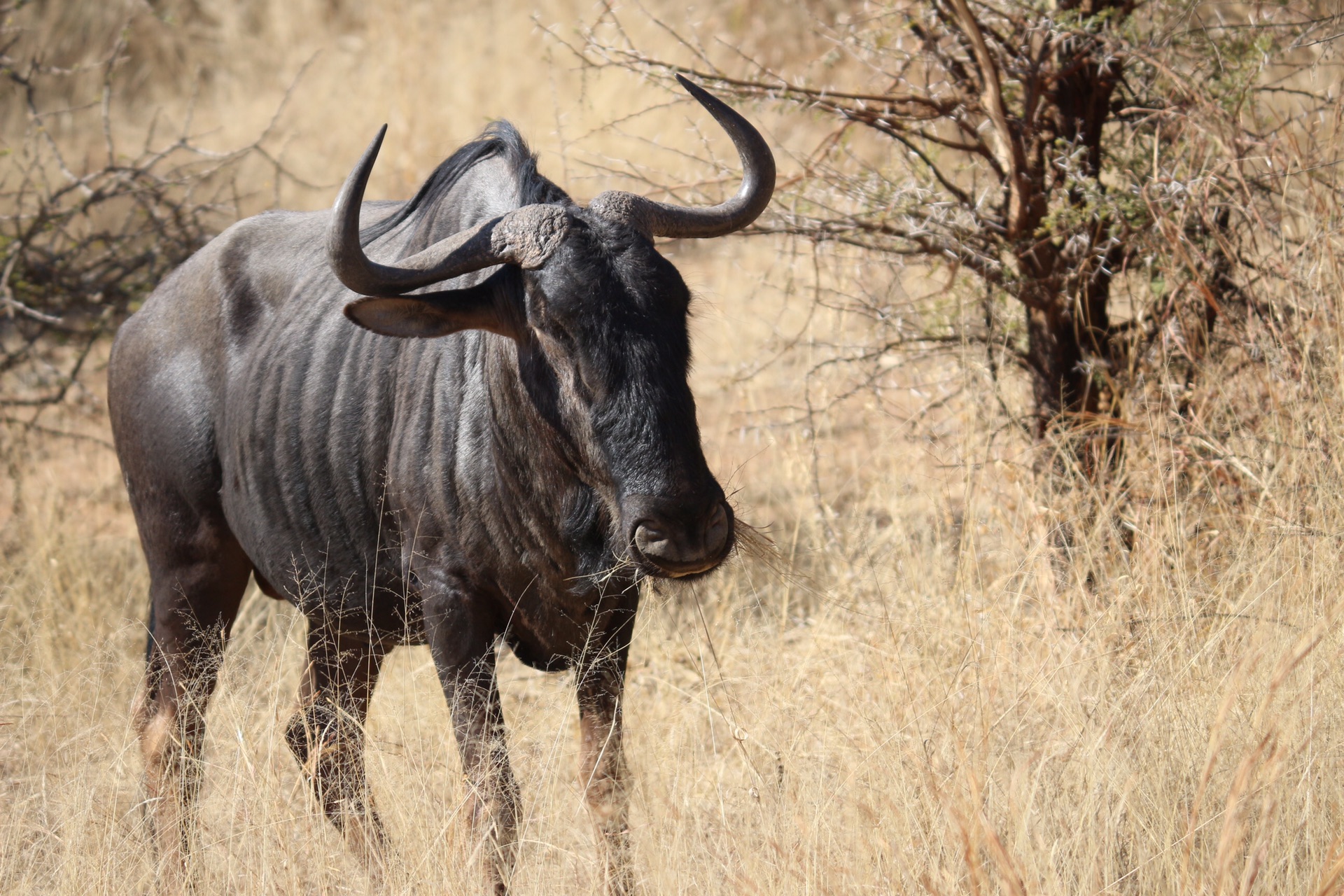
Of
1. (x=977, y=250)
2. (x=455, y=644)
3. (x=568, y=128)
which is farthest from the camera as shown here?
(x=568, y=128)

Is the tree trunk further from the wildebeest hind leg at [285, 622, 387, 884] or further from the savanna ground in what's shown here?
the wildebeest hind leg at [285, 622, 387, 884]

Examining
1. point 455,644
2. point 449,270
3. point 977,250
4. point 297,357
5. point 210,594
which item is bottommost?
point 210,594

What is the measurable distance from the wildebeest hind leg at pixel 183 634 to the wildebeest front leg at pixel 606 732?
1147mm

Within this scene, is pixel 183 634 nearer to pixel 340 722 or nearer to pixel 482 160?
pixel 340 722

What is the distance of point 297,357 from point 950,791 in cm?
223

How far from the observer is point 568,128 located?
38.2 feet

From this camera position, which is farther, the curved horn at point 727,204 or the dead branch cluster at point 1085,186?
the dead branch cluster at point 1085,186

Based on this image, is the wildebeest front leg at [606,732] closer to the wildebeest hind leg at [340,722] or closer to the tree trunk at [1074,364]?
the wildebeest hind leg at [340,722]

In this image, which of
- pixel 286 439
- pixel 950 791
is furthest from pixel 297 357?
pixel 950 791

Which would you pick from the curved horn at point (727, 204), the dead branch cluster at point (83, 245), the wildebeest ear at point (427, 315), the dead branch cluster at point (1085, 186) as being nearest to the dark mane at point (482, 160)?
the curved horn at point (727, 204)

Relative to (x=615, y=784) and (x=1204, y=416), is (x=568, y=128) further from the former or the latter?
(x=615, y=784)

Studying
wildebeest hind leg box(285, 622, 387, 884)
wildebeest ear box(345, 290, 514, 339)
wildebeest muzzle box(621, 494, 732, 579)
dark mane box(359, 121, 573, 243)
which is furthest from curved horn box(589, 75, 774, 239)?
wildebeest hind leg box(285, 622, 387, 884)

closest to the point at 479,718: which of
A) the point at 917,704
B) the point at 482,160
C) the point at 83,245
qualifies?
the point at 917,704

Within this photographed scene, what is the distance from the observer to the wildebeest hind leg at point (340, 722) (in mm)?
3340
